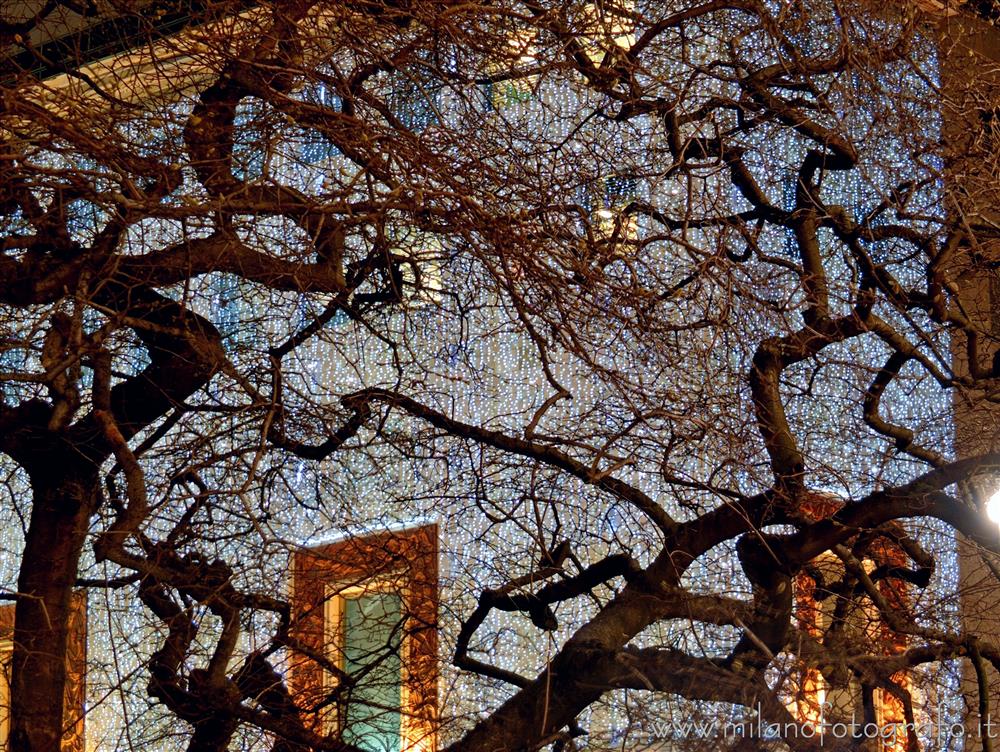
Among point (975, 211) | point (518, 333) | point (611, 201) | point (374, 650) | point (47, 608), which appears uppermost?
point (611, 201)

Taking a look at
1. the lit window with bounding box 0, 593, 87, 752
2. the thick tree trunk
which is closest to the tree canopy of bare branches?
the thick tree trunk

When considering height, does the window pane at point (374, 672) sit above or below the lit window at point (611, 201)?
below

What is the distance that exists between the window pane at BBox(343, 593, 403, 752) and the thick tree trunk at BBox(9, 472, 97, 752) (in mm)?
805

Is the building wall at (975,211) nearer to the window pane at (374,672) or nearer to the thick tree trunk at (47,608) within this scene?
the window pane at (374,672)

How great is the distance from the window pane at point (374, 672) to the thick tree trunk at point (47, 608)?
805 millimetres

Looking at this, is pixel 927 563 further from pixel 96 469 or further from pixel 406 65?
pixel 96 469

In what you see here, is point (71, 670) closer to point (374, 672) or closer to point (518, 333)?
point (374, 672)

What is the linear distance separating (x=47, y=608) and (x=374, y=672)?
3.52 ft

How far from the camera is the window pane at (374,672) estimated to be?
3797mm

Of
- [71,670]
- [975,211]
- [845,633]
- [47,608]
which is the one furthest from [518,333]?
[71,670]

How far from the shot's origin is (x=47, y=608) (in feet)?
12.0

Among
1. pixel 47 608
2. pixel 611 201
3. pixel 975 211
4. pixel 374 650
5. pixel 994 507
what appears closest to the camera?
pixel 994 507

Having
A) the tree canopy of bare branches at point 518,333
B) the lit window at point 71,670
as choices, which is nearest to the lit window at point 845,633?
the tree canopy of bare branches at point 518,333

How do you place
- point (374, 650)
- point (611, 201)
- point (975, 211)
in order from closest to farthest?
point (975, 211), point (611, 201), point (374, 650)
